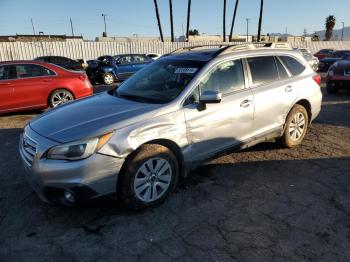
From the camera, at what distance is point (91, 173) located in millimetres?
3234

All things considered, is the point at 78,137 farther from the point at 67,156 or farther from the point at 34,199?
the point at 34,199

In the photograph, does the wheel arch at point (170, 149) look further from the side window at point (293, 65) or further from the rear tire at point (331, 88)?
the rear tire at point (331, 88)

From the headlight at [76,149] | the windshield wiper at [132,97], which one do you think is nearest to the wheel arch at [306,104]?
the windshield wiper at [132,97]

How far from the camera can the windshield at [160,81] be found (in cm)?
409

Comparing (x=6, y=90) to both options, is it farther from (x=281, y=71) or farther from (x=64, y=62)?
(x=64, y=62)

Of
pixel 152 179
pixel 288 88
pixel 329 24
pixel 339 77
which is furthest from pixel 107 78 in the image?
pixel 329 24

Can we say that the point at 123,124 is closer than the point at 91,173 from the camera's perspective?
No

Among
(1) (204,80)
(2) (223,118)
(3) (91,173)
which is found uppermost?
(1) (204,80)

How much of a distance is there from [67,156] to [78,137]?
0.68 feet

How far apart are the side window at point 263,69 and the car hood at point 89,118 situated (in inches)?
64.9

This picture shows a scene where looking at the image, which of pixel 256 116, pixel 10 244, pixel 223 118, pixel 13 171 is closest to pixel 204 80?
pixel 223 118

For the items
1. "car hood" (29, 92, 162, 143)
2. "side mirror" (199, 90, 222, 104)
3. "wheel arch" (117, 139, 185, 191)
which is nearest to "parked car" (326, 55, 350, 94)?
"side mirror" (199, 90, 222, 104)

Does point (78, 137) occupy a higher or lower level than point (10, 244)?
higher

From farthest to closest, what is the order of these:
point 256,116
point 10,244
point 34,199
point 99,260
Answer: point 256,116 → point 34,199 → point 10,244 → point 99,260
